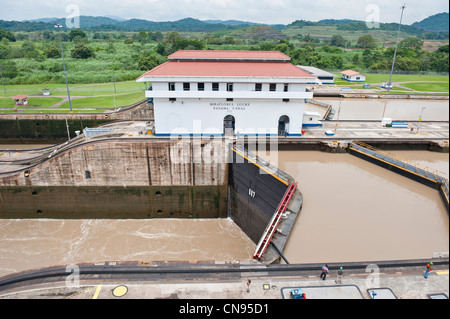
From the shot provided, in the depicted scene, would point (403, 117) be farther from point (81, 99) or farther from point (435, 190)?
point (81, 99)

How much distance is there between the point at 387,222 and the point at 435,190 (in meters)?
5.61

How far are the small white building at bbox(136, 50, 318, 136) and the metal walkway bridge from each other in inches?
200

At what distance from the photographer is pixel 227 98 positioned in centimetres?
2309

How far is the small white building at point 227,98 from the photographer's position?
22312 mm

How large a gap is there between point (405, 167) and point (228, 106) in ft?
43.9

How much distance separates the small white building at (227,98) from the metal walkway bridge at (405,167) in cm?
507

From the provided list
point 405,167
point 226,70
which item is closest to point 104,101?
point 226,70

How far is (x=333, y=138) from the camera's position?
941 inches

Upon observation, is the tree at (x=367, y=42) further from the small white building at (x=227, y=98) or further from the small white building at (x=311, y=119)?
the small white building at (x=227, y=98)

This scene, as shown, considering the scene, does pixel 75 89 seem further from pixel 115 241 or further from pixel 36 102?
pixel 115 241

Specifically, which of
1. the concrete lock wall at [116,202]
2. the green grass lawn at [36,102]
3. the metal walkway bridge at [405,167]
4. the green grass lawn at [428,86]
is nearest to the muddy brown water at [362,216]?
the metal walkway bridge at [405,167]

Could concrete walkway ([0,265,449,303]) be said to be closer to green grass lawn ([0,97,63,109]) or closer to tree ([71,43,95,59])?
green grass lawn ([0,97,63,109])

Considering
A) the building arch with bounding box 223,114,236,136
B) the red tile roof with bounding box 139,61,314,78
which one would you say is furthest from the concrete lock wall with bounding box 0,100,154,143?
the building arch with bounding box 223,114,236,136

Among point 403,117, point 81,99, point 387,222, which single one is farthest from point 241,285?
point 81,99
